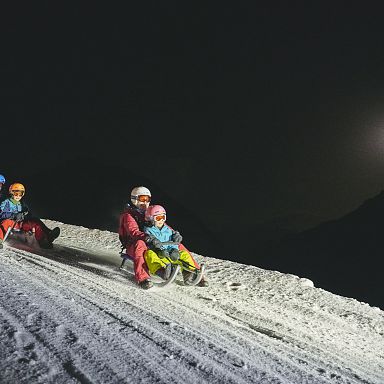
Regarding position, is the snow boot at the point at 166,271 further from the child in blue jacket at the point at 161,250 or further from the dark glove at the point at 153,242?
the dark glove at the point at 153,242

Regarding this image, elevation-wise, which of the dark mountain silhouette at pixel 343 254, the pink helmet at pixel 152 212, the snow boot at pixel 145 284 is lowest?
the snow boot at pixel 145 284

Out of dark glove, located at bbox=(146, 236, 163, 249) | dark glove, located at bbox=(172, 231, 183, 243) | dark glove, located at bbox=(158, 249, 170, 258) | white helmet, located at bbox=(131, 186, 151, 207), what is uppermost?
white helmet, located at bbox=(131, 186, 151, 207)

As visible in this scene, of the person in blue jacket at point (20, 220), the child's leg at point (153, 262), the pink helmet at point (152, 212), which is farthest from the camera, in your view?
the person in blue jacket at point (20, 220)

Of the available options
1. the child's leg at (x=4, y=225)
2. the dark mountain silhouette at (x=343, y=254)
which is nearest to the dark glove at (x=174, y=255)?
the child's leg at (x=4, y=225)

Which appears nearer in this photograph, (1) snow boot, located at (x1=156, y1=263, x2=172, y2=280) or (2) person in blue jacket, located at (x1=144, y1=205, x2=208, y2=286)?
(1) snow boot, located at (x1=156, y1=263, x2=172, y2=280)

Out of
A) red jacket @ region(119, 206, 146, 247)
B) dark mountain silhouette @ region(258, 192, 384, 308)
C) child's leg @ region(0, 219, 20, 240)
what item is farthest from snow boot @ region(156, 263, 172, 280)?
dark mountain silhouette @ region(258, 192, 384, 308)

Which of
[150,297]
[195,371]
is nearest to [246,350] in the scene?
[195,371]

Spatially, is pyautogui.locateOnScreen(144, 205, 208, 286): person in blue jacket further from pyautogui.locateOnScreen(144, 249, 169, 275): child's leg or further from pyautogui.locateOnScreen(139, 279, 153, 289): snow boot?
pyautogui.locateOnScreen(139, 279, 153, 289): snow boot

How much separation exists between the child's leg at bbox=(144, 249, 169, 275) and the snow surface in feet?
1.19

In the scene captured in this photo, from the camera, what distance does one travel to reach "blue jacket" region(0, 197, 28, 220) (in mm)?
9148

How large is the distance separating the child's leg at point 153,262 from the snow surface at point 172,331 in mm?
363

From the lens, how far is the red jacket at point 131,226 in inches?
258

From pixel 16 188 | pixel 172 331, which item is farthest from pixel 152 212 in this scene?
pixel 16 188

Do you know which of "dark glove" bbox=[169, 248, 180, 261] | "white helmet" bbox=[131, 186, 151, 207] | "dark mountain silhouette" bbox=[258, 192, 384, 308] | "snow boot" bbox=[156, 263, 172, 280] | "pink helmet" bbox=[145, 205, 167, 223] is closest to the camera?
"snow boot" bbox=[156, 263, 172, 280]
